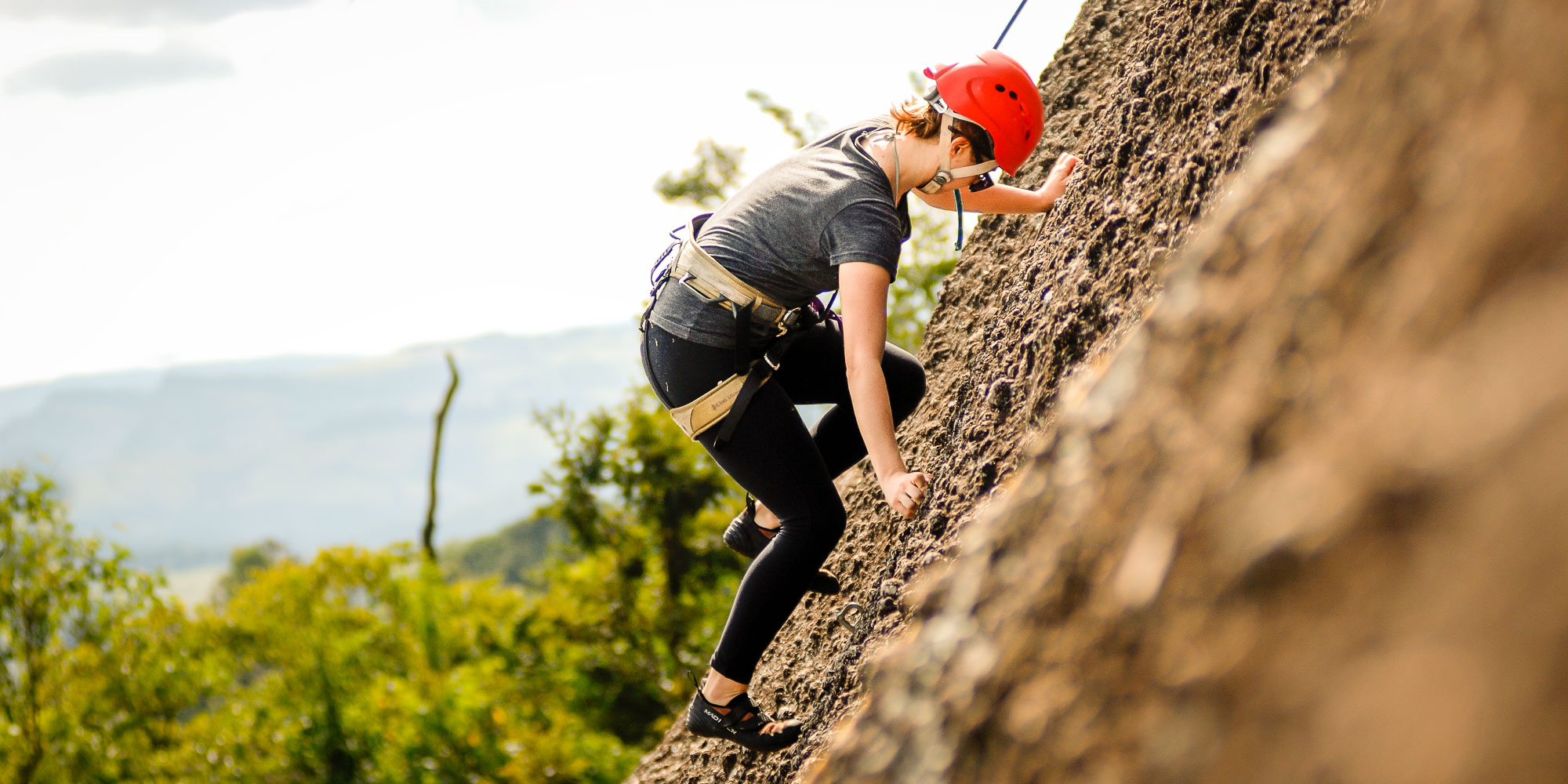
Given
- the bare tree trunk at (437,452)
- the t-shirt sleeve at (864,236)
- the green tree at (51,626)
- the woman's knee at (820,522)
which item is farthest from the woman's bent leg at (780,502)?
the bare tree trunk at (437,452)

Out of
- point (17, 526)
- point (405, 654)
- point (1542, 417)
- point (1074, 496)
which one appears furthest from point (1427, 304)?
point (405, 654)

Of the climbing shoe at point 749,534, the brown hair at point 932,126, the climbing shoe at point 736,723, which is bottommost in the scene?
the climbing shoe at point 736,723

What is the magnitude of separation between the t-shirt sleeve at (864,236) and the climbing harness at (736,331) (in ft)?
0.89

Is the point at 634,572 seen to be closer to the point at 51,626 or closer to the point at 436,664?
the point at 436,664

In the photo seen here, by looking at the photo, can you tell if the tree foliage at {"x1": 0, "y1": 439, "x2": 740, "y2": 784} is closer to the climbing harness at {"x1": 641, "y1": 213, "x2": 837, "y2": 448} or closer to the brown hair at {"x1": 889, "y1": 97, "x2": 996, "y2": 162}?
the climbing harness at {"x1": 641, "y1": 213, "x2": 837, "y2": 448}

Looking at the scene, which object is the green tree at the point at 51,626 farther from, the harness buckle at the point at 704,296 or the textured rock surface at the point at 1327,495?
the textured rock surface at the point at 1327,495

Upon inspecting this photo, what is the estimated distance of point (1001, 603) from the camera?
715 mm

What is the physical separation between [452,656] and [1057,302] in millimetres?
12674

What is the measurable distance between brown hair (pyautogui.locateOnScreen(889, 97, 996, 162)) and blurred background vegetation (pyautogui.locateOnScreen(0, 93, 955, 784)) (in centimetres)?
698

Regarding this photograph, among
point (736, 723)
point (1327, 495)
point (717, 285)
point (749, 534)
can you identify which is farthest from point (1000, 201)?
point (1327, 495)

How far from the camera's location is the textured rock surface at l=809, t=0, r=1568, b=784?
414 millimetres

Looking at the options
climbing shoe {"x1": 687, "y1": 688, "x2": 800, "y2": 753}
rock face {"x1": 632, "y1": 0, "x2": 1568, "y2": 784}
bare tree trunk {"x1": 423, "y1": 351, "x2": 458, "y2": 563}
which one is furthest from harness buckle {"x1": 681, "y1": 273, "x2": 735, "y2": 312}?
bare tree trunk {"x1": 423, "y1": 351, "x2": 458, "y2": 563}

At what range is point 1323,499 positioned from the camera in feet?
1.58

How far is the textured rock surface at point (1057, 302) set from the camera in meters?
2.16
